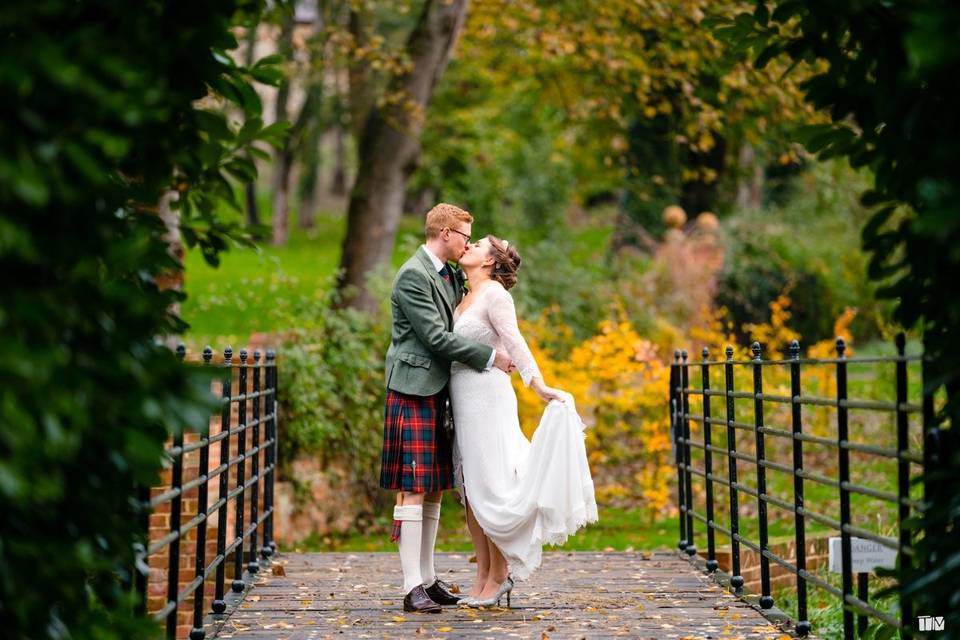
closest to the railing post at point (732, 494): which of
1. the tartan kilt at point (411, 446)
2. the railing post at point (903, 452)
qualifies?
the tartan kilt at point (411, 446)

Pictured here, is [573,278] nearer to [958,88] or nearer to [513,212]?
[513,212]

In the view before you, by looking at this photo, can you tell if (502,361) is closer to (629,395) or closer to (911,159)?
(911,159)

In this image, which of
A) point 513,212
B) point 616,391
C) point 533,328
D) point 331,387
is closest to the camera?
point 331,387

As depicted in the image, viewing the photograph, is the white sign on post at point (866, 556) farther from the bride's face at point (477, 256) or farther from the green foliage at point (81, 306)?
the green foliage at point (81, 306)

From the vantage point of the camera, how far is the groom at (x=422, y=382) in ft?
20.6

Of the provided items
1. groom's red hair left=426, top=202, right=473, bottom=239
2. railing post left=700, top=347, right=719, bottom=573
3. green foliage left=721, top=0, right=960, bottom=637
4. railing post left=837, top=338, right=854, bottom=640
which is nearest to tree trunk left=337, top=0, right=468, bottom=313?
railing post left=700, top=347, right=719, bottom=573

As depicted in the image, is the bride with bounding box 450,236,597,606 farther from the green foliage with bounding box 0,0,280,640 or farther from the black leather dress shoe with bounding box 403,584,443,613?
the green foliage with bounding box 0,0,280,640

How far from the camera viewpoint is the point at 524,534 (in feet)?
20.4

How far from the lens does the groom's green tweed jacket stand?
20.4 feet

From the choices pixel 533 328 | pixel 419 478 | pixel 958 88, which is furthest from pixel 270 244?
pixel 958 88

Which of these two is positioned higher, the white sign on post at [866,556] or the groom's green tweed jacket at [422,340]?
the groom's green tweed jacket at [422,340]

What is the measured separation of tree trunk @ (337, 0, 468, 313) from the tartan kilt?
23.6ft

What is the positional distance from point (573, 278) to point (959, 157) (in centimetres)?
1444

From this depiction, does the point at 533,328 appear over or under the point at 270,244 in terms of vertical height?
under
